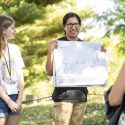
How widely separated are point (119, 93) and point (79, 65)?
2314 mm

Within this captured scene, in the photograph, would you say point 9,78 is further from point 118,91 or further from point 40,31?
point 40,31

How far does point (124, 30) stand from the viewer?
11.6 m

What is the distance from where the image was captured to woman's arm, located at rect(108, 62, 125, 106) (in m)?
2.19

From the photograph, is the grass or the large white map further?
the grass

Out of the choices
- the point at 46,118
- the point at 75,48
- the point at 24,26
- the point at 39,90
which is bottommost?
the point at 39,90

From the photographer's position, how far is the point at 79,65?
4.55m

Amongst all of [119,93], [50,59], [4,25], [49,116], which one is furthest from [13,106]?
[49,116]

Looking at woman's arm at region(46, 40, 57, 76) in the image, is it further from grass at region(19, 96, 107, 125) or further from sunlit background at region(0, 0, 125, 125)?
sunlit background at region(0, 0, 125, 125)

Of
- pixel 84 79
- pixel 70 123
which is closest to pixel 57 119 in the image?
pixel 70 123

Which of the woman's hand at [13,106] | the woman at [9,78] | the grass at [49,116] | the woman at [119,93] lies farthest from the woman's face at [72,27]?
the grass at [49,116]

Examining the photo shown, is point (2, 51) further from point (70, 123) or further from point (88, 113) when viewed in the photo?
point (88, 113)

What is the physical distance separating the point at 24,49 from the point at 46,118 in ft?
24.1

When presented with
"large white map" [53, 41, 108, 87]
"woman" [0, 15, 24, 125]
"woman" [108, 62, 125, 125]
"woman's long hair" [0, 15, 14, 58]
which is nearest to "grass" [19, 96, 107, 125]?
"large white map" [53, 41, 108, 87]

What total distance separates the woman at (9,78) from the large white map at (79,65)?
448 millimetres
